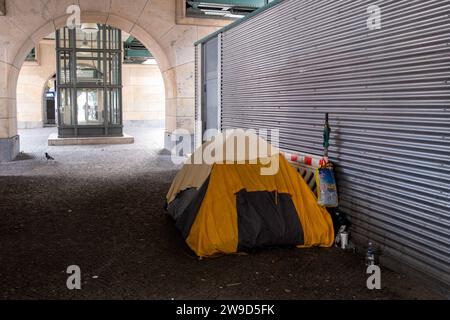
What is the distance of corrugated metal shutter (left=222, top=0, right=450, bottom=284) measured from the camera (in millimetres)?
4125

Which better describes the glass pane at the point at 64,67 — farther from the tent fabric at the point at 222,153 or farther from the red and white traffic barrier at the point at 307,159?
the red and white traffic barrier at the point at 307,159

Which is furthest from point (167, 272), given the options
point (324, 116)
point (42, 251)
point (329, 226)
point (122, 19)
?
point (122, 19)

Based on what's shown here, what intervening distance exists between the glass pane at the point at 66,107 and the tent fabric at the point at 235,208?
47.1 feet

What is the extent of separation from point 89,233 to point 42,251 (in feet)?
2.64

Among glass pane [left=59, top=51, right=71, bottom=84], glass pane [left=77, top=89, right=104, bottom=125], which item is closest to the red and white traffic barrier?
glass pane [left=77, top=89, right=104, bottom=125]

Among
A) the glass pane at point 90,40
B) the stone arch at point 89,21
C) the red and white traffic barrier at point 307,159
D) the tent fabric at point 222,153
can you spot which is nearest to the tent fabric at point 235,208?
the tent fabric at point 222,153

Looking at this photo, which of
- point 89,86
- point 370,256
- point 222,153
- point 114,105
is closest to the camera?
point 370,256

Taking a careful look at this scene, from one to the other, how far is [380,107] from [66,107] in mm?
15740

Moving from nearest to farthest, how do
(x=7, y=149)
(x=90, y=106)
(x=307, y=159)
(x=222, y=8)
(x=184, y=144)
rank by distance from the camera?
(x=307, y=159), (x=7, y=149), (x=222, y=8), (x=184, y=144), (x=90, y=106)

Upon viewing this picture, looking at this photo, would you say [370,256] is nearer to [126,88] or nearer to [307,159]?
[307,159]

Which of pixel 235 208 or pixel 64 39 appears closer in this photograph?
pixel 235 208

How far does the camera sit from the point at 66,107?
18344 mm

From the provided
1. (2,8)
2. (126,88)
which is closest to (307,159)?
(2,8)
